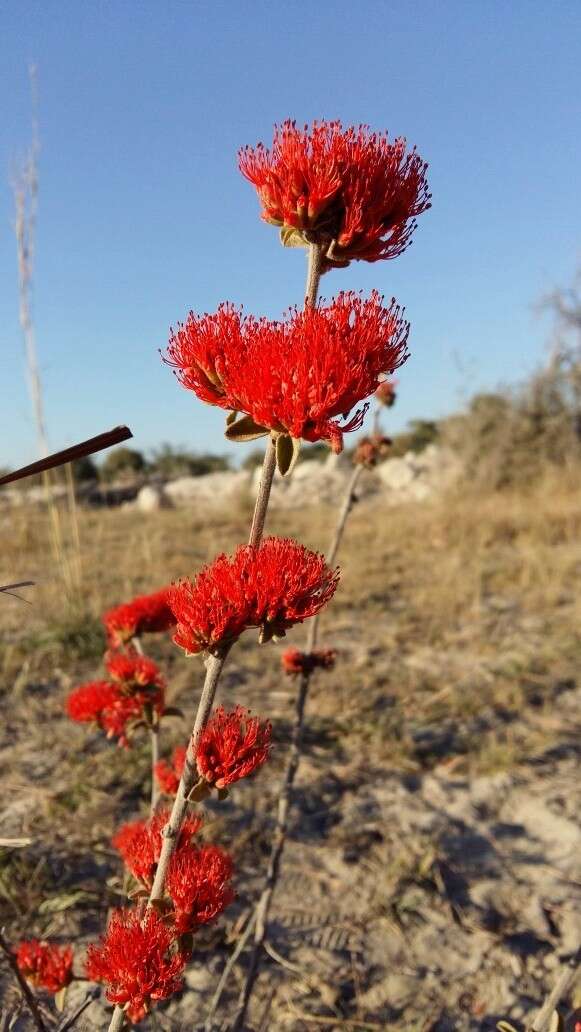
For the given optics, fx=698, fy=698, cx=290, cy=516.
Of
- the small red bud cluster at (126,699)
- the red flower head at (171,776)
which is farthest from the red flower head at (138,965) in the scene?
the small red bud cluster at (126,699)

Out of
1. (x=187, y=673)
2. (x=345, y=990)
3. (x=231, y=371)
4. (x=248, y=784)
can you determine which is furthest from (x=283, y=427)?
(x=187, y=673)

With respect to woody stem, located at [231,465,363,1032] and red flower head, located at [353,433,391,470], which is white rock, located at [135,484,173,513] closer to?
red flower head, located at [353,433,391,470]

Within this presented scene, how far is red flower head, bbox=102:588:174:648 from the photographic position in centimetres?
179

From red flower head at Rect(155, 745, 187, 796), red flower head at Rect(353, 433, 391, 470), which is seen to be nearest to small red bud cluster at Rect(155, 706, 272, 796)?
red flower head at Rect(155, 745, 187, 796)

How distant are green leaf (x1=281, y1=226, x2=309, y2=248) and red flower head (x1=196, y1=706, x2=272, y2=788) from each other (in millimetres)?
759

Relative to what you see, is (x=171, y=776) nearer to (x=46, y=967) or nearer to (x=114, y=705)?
(x=114, y=705)

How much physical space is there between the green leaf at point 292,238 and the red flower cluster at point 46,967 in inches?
55.1

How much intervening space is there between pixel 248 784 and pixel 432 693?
1.38 metres

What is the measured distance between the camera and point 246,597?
987 mm

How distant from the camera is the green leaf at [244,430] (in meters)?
1.07

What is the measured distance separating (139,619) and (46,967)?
2.48ft

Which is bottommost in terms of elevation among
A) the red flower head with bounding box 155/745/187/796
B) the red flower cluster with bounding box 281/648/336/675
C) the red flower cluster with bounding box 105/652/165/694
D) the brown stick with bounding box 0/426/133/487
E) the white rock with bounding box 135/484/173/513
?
the red flower head with bounding box 155/745/187/796

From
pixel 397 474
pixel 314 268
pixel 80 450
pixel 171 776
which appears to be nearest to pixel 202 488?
pixel 397 474

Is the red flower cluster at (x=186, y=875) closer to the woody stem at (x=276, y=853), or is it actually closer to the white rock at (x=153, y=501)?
the woody stem at (x=276, y=853)
